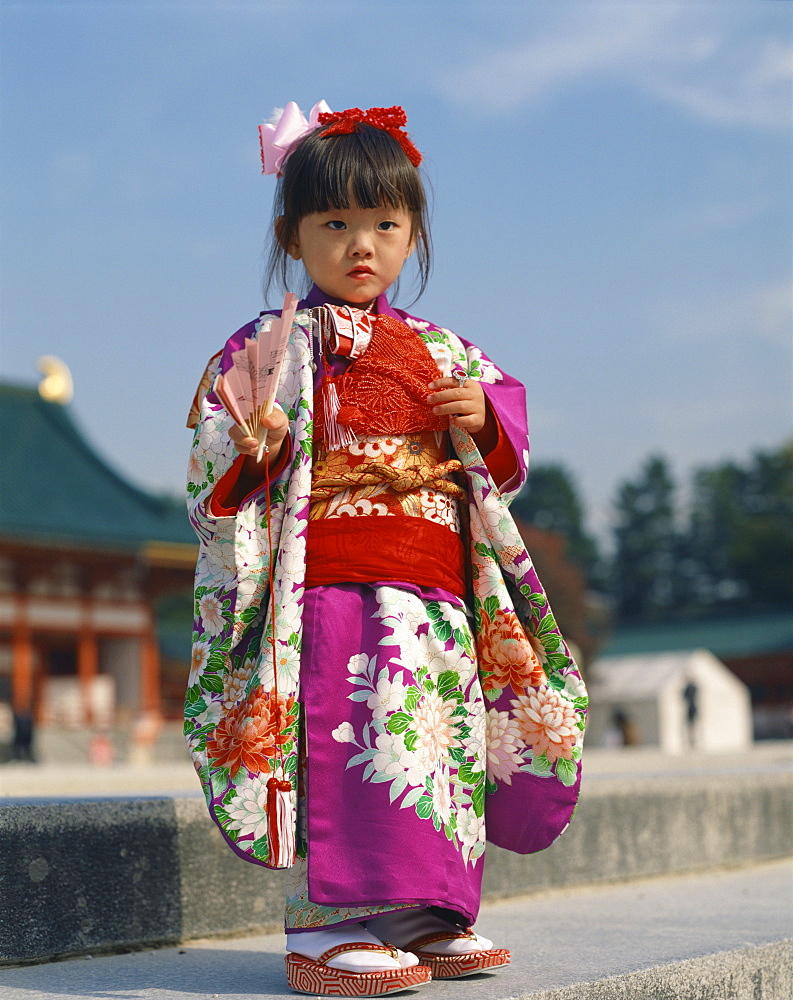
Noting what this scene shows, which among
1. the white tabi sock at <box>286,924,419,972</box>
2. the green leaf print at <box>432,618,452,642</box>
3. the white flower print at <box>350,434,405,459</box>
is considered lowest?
the white tabi sock at <box>286,924,419,972</box>

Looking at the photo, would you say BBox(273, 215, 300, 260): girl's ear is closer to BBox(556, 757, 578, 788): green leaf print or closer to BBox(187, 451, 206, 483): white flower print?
BBox(187, 451, 206, 483): white flower print

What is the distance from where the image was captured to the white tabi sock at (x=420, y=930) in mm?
2137

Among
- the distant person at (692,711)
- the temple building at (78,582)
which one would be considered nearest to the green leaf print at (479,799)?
the temple building at (78,582)

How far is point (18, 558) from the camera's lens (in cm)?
2078

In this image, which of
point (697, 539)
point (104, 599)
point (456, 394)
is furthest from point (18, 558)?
point (697, 539)

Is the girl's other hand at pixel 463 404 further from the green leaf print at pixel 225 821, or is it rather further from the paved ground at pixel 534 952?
the paved ground at pixel 534 952

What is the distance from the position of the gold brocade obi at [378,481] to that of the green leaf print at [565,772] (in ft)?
1.62

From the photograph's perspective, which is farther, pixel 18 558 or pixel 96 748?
pixel 18 558

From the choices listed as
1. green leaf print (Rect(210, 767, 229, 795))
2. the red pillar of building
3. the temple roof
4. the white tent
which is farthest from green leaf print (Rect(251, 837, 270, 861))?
the white tent

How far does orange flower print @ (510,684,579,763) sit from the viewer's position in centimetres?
221

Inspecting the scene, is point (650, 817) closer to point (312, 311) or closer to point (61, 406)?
point (312, 311)

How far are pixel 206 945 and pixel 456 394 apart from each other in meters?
1.30

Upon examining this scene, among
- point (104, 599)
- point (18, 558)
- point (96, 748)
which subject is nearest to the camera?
point (96, 748)

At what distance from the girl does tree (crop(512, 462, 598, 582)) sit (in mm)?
59441
